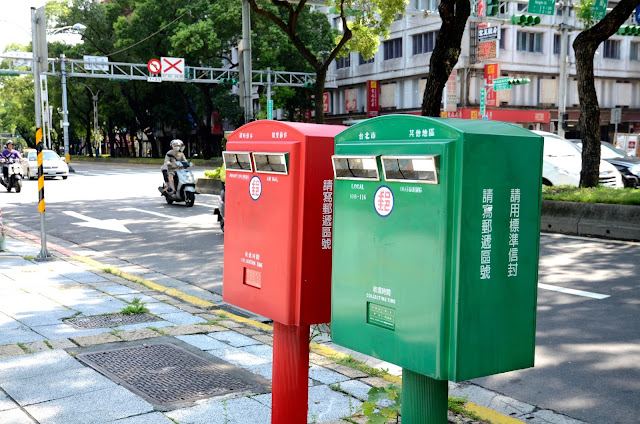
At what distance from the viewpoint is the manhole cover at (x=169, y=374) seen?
436cm

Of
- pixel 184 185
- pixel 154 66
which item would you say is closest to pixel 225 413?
pixel 184 185

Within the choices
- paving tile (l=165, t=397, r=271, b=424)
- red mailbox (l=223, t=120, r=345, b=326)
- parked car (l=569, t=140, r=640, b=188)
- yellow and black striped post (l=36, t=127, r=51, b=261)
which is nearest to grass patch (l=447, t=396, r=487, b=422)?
paving tile (l=165, t=397, r=271, b=424)

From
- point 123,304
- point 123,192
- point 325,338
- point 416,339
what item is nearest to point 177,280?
point 123,304

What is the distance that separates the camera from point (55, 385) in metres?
4.40

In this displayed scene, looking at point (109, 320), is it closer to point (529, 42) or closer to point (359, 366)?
point (359, 366)

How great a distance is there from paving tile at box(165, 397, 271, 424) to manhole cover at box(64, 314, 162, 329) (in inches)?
87.7

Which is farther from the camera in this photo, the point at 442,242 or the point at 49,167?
the point at 49,167

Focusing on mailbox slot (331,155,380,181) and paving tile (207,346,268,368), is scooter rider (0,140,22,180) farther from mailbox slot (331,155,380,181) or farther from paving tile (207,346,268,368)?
mailbox slot (331,155,380,181)

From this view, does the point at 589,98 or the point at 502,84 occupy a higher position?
the point at 502,84

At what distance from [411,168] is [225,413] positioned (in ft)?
6.98

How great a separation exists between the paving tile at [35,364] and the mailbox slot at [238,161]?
215cm

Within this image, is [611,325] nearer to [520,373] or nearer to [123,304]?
[520,373]

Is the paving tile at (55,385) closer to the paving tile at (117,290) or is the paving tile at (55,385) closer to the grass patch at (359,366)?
the grass patch at (359,366)

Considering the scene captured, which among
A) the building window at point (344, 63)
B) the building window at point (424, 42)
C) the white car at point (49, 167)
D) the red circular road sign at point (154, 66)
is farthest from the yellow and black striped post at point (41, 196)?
the building window at point (344, 63)
